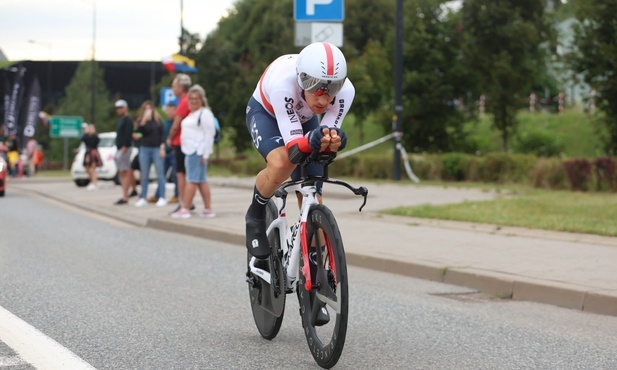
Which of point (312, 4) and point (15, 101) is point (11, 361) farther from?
point (15, 101)

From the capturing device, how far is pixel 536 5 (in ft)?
105

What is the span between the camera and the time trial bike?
17.2 feet

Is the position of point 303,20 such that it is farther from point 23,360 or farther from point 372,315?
point 23,360

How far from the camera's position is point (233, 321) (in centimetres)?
705

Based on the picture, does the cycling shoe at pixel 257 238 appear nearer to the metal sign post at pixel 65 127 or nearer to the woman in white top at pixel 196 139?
the woman in white top at pixel 196 139

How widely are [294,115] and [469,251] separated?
5382mm

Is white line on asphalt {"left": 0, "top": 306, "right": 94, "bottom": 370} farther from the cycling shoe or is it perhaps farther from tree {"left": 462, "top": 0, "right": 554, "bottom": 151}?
tree {"left": 462, "top": 0, "right": 554, "bottom": 151}

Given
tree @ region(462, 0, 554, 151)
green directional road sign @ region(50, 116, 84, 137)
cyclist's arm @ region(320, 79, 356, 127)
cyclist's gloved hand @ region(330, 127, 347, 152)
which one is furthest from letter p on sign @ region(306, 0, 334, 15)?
green directional road sign @ region(50, 116, 84, 137)

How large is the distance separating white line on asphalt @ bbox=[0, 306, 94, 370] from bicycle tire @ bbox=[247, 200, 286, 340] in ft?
3.88

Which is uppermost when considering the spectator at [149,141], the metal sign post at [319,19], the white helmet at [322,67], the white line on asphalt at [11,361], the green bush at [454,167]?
the metal sign post at [319,19]

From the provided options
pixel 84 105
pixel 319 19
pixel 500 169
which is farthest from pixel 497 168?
pixel 84 105

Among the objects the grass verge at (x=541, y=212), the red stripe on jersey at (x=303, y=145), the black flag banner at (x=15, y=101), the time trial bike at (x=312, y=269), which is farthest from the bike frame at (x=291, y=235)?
the black flag banner at (x=15, y=101)

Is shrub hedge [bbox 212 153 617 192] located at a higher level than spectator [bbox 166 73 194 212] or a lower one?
lower

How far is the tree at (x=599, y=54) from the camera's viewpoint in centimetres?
2269
